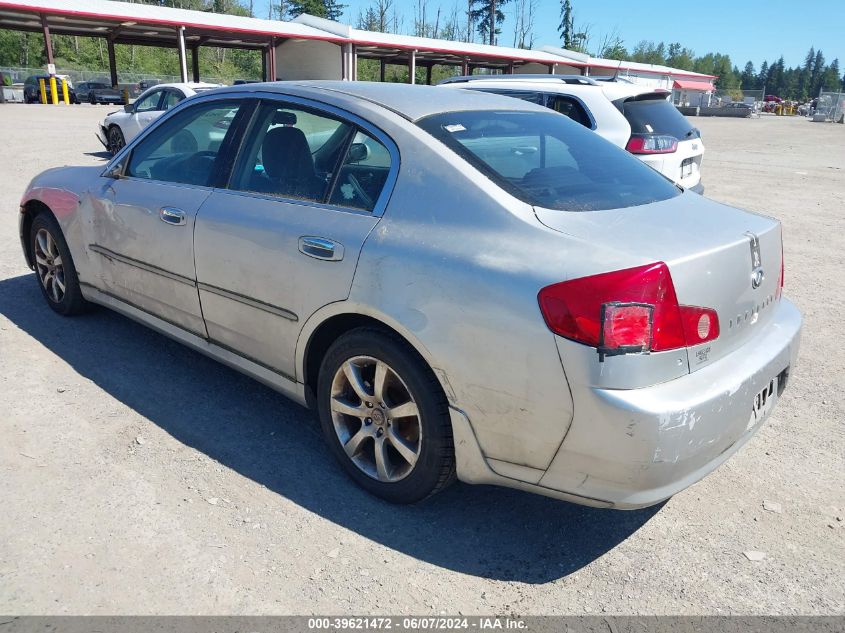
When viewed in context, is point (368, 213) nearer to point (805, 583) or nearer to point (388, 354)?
point (388, 354)

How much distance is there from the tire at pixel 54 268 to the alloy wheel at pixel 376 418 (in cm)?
268

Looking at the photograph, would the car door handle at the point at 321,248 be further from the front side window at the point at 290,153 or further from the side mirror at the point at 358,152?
the side mirror at the point at 358,152

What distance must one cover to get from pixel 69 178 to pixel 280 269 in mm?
2434

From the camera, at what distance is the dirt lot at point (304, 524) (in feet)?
7.80

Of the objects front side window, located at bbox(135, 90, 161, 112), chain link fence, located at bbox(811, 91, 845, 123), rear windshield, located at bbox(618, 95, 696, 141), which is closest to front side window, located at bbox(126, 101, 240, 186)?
rear windshield, located at bbox(618, 95, 696, 141)

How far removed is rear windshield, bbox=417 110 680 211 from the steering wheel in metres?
0.37

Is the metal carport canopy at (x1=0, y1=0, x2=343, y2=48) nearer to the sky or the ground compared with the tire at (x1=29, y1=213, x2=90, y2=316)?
nearer to the sky

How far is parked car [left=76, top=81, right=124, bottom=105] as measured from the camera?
3747cm

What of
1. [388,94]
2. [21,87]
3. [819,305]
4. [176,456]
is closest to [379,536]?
[176,456]

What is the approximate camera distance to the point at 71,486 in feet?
9.59

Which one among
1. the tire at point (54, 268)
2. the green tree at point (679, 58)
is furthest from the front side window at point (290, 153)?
the green tree at point (679, 58)

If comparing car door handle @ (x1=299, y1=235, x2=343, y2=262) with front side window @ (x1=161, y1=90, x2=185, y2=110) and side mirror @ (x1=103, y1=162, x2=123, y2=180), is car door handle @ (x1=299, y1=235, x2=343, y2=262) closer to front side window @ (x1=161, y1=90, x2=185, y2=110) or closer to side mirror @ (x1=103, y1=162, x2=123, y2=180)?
side mirror @ (x1=103, y1=162, x2=123, y2=180)

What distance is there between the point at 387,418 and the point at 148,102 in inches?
513

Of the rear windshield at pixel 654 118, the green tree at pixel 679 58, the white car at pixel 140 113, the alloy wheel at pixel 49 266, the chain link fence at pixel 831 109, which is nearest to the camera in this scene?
the alloy wheel at pixel 49 266
